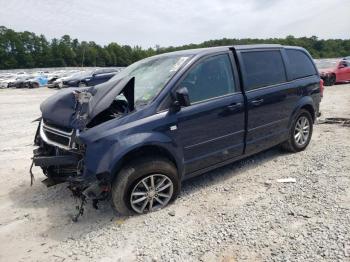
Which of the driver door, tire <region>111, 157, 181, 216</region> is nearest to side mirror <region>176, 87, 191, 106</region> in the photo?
the driver door

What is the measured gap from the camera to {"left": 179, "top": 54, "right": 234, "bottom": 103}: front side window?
4.18 m

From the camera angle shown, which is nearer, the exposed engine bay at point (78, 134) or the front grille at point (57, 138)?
the exposed engine bay at point (78, 134)

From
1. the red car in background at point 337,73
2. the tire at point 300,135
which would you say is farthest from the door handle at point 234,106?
the red car in background at point 337,73

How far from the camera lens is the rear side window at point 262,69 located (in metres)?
4.77

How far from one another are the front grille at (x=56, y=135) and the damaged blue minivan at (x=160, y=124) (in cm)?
1

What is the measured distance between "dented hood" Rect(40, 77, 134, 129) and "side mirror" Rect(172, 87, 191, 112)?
0.53 metres

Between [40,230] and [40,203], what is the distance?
77cm

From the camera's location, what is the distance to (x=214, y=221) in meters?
3.66

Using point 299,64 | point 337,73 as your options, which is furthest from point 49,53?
point 299,64

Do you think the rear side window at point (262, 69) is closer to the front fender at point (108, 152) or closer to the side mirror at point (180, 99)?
the side mirror at point (180, 99)

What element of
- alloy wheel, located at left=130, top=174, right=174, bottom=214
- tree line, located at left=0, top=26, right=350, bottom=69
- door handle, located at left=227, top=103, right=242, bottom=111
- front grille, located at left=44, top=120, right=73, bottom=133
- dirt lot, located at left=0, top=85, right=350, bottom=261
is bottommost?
dirt lot, located at left=0, top=85, right=350, bottom=261

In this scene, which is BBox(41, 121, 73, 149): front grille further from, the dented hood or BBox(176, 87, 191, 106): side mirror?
BBox(176, 87, 191, 106): side mirror

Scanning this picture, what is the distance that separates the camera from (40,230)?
374 cm

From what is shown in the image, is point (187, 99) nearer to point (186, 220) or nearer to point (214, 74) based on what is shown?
point (214, 74)
